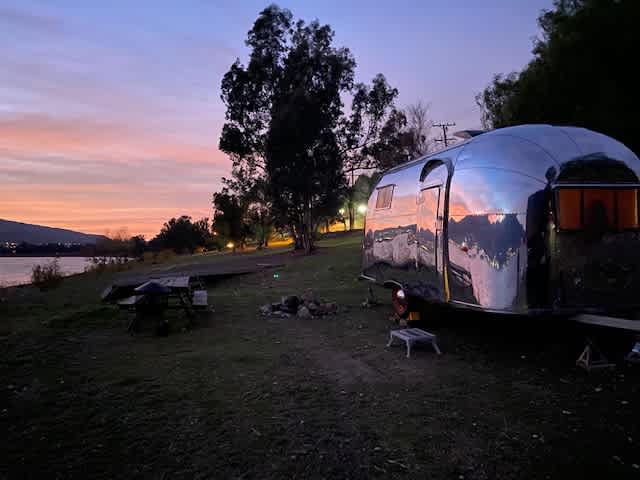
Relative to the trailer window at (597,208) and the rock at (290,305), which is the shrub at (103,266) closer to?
the rock at (290,305)

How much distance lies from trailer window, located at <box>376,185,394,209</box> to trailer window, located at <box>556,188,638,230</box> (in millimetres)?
4187

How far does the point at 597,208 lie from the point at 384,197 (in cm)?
475

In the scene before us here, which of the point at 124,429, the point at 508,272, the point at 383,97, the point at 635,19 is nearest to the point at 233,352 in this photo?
the point at 124,429

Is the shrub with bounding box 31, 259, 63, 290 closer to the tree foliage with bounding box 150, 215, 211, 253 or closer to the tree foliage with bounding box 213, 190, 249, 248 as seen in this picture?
the tree foliage with bounding box 213, 190, 249, 248

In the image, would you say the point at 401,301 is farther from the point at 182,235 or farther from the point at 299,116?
the point at 182,235

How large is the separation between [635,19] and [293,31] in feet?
71.6

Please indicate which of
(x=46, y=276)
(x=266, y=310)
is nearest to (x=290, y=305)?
(x=266, y=310)

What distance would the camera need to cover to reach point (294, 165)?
28578 mm

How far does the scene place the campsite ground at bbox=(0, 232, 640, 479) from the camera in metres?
3.84

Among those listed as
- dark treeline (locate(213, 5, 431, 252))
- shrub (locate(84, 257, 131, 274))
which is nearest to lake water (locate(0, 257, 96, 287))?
shrub (locate(84, 257, 131, 274))

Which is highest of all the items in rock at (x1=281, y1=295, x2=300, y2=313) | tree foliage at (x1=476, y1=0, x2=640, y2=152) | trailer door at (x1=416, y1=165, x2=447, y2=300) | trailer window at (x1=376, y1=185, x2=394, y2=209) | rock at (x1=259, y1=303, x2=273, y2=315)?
tree foliage at (x1=476, y1=0, x2=640, y2=152)

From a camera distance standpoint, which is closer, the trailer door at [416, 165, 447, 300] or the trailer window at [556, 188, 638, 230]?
the trailer window at [556, 188, 638, 230]

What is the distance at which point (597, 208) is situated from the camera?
5926 millimetres

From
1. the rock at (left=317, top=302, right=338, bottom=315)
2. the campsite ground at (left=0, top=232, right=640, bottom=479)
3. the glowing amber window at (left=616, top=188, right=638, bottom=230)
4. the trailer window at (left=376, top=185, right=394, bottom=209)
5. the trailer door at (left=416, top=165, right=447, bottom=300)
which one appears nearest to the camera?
the campsite ground at (left=0, top=232, right=640, bottom=479)
